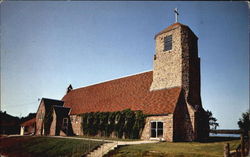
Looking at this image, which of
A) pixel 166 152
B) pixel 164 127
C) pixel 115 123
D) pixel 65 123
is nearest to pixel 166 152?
pixel 166 152

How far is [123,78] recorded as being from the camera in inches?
1323

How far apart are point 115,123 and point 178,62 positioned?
446 inches

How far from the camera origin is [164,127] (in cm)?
2170

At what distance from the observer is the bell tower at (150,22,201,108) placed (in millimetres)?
24109

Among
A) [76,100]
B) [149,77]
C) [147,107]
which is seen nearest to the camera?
[147,107]

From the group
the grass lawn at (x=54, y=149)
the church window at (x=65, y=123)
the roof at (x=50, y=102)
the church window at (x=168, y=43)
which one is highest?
the church window at (x=168, y=43)

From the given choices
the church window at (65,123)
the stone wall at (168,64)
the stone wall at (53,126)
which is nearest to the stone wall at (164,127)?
the stone wall at (168,64)

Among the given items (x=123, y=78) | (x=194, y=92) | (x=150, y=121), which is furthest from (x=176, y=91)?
(x=123, y=78)

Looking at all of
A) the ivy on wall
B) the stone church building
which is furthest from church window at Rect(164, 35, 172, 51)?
the ivy on wall

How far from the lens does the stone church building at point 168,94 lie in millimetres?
22375

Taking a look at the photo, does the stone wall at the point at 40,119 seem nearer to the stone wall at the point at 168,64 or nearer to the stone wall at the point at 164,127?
the stone wall at the point at 164,127

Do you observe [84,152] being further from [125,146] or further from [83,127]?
[83,127]

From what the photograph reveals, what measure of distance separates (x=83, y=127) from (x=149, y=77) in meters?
13.1

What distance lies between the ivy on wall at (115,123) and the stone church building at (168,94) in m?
0.81
